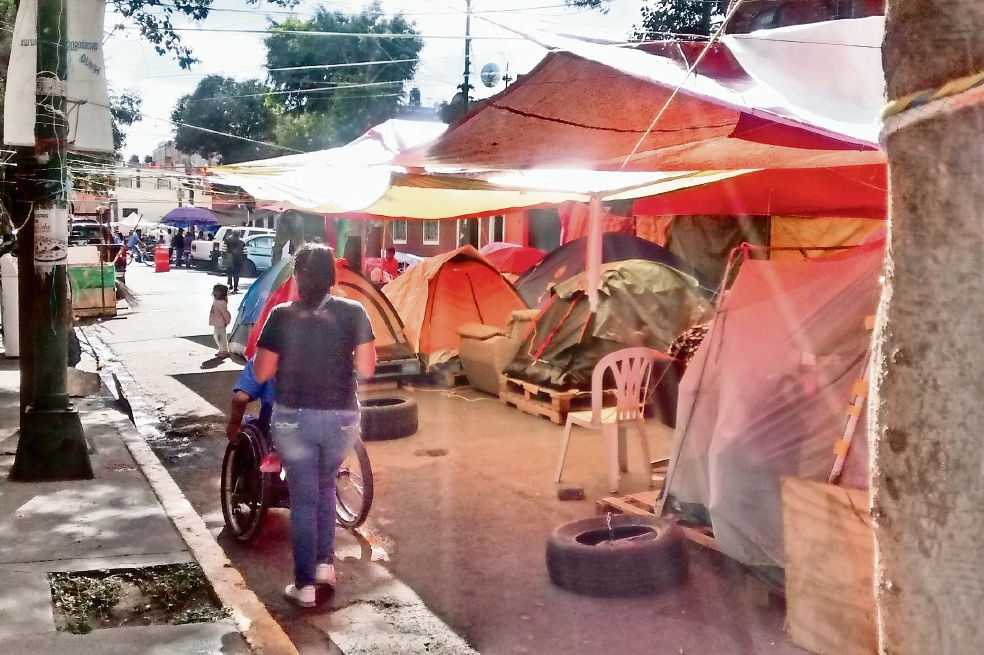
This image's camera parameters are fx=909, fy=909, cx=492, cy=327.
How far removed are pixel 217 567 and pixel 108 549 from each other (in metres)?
0.78

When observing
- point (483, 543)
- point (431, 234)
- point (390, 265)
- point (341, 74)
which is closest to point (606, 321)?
point (483, 543)

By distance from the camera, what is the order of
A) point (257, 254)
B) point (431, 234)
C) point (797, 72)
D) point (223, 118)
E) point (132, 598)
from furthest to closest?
1. point (223, 118)
2. point (257, 254)
3. point (431, 234)
4. point (132, 598)
5. point (797, 72)

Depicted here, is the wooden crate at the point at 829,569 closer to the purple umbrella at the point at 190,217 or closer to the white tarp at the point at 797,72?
the white tarp at the point at 797,72

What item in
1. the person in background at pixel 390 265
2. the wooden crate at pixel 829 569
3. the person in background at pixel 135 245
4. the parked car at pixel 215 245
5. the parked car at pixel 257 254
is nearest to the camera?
the wooden crate at pixel 829 569

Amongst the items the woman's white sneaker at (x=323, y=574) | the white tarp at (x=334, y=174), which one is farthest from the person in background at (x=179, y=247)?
→ the woman's white sneaker at (x=323, y=574)

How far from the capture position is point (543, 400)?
10.1m

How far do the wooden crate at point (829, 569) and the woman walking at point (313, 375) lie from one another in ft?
7.47

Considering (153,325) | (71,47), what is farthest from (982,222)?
(153,325)

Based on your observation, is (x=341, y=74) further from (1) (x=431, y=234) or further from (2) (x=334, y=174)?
(2) (x=334, y=174)

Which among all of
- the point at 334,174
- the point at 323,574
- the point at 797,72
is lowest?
the point at 323,574

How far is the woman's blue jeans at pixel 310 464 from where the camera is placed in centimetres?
481

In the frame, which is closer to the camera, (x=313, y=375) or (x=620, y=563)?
(x=313, y=375)

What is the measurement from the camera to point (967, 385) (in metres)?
1.69

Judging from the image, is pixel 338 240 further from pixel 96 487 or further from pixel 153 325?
pixel 96 487
